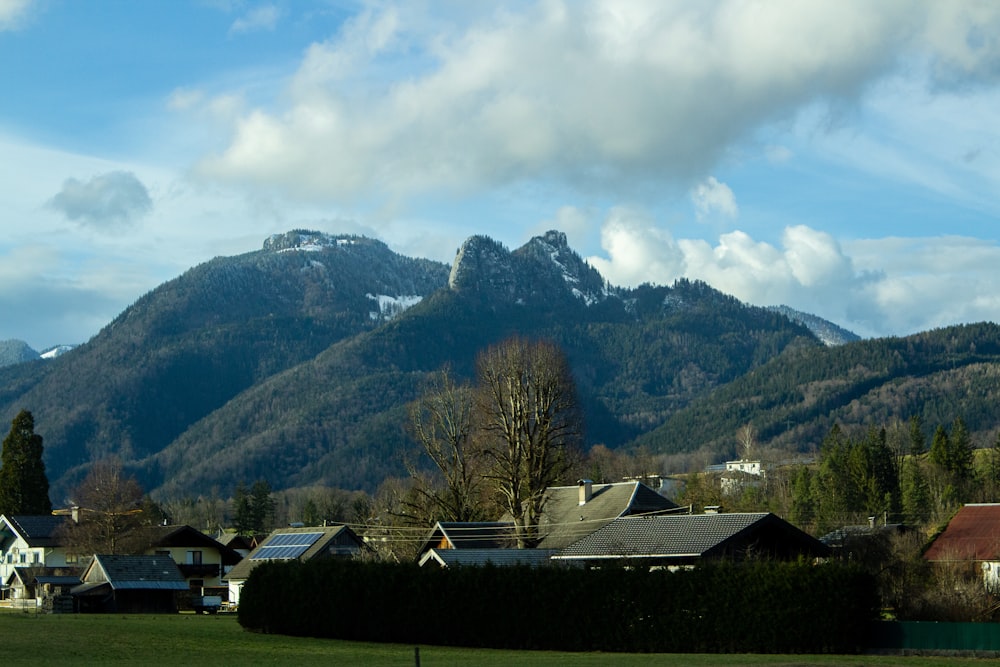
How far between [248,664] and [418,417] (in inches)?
1795

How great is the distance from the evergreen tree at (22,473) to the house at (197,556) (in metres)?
10.1

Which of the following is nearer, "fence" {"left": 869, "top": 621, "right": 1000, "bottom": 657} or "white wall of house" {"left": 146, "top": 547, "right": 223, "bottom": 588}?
"fence" {"left": 869, "top": 621, "right": 1000, "bottom": 657}

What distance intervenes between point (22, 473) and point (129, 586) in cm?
2668

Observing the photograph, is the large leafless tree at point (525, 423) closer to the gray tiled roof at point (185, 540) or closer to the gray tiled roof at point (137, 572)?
the gray tiled roof at point (137, 572)

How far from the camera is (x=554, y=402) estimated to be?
79438 millimetres

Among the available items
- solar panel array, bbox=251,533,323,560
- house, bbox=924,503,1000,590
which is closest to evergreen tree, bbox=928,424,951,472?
house, bbox=924,503,1000,590

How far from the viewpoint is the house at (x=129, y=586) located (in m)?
85.1

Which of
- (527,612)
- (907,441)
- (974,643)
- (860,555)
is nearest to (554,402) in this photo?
(860,555)

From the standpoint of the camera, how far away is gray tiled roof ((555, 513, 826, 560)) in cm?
5688

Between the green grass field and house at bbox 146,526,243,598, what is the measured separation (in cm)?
5483

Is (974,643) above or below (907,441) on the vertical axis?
below

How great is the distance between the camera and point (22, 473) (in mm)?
106875

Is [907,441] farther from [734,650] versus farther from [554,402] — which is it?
[734,650]

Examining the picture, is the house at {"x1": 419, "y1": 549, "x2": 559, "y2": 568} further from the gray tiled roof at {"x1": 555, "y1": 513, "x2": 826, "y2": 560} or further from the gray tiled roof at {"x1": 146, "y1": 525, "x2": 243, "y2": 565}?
the gray tiled roof at {"x1": 146, "y1": 525, "x2": 243, "y2": 565}
